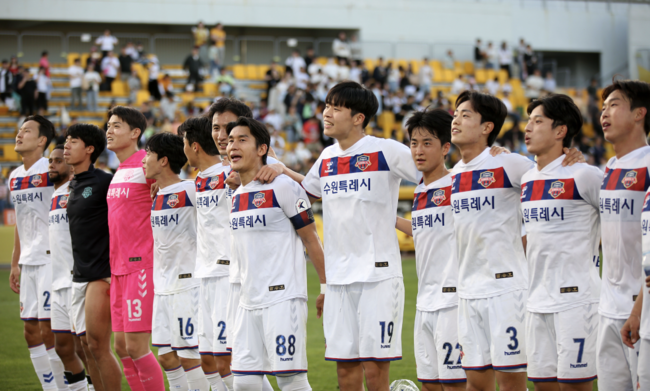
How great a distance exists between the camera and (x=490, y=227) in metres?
4.88

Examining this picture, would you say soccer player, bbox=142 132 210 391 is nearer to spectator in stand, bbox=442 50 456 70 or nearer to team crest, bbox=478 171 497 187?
Result: team crest, bbox=478 171 497 187

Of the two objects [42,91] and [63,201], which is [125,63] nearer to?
[42,91]

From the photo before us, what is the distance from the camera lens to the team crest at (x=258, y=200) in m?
5.19

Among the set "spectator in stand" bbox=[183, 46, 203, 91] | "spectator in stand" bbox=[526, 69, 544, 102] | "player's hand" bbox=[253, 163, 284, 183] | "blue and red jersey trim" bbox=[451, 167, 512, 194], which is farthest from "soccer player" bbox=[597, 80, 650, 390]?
"spectator in stand" bbox=[526, 69, 544, 102]

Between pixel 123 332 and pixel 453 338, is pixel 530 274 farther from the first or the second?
pixel 123 332

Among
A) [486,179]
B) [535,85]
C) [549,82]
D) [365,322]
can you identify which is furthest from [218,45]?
[365,322]

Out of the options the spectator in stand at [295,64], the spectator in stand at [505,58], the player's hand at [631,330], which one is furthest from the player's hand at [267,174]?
the spectator in stand at [505,58]

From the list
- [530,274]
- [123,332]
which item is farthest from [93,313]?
[530,274]

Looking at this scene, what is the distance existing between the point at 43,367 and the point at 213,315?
2.61m

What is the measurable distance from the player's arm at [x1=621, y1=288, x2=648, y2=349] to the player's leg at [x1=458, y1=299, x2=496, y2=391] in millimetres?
975

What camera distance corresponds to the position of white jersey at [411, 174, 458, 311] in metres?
5.16

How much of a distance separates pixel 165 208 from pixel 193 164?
1.51ft

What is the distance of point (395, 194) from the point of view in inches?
205

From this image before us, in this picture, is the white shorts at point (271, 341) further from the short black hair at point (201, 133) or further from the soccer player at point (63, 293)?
the soccer player at point (63, 293)
